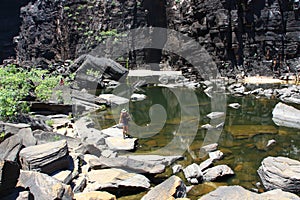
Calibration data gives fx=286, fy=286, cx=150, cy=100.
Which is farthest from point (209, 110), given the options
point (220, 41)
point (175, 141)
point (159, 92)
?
point (220, 41)

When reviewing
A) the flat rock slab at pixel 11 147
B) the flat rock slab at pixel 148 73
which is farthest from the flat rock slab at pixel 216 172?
the flat rock slab at pixel 148 73

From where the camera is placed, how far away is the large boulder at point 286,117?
36.6 feet

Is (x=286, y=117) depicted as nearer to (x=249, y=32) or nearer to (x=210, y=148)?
(x=210, y=148)

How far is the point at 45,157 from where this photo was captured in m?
6.03

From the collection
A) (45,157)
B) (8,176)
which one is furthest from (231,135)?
(8,176)

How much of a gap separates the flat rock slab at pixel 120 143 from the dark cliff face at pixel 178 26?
16548 millimetres

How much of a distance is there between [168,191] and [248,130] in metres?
6.29

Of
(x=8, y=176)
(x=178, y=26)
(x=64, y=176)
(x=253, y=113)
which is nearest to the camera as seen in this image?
(x=8, y=176)

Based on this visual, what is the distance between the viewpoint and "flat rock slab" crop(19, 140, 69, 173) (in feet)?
19.2

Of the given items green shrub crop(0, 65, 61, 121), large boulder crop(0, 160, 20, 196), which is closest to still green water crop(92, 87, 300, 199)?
large boulder crop(0, 160, 20, 196)

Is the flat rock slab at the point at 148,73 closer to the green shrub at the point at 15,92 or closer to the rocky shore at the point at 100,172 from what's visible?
the green shrub at the point at 15,92

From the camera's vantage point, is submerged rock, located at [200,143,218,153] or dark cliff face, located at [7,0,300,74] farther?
dark cliff face, located at [7,0,300,74]

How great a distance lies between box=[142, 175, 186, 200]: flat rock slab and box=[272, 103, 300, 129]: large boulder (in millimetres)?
7115

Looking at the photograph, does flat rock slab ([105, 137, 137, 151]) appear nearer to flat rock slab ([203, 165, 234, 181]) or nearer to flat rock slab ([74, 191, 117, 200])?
flat rock slab ([203, 165, 234, 181])
